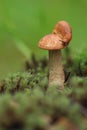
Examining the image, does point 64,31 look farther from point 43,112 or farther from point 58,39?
point 43,112

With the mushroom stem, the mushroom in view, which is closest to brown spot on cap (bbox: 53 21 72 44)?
the mushroom

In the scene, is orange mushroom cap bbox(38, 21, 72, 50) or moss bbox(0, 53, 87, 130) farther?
orange mushroom cap bbox(38, 21, 72, 50)

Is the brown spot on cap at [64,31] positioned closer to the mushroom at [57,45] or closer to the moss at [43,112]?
the mushroom at [57,45]

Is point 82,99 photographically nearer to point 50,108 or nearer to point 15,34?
→ point 50,108

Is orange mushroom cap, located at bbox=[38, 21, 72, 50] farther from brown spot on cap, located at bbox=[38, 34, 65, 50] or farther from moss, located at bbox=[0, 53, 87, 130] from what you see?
moss, located at bbox=[0, 53, 87, 130]

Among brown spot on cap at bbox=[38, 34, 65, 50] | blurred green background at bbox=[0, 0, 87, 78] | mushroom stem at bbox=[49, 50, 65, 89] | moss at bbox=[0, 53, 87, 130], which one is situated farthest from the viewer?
blurred green background at bbox=[0, 0, 87, 78]

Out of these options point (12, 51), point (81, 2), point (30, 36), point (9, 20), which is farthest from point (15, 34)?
A: point (81, 2)

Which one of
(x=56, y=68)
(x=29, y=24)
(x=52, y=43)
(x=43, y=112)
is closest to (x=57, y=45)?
(x=52, y=43)
